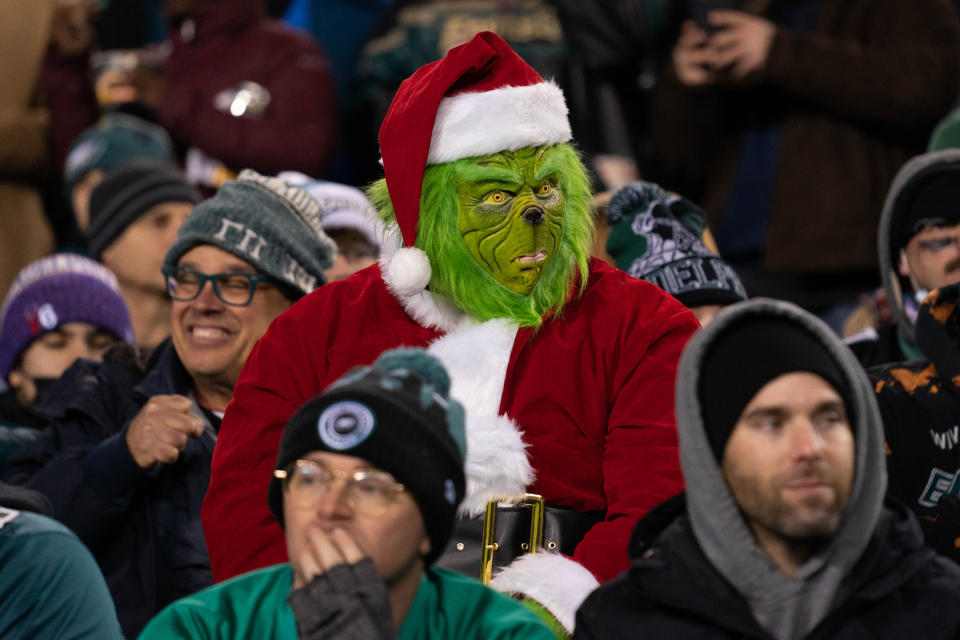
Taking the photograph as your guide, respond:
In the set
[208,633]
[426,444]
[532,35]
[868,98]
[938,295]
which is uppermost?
[532,35]

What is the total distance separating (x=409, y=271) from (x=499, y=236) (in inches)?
8.1

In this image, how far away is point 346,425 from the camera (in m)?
2.34

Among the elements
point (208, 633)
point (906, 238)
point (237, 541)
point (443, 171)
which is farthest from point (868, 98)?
point (208, 633)

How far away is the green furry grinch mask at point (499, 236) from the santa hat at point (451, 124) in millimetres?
34

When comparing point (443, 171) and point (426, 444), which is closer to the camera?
point (426, 444)

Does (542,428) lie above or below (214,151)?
below

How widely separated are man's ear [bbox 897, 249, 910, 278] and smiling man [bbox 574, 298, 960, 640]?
1.79 m

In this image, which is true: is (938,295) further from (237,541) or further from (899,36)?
(899,36)

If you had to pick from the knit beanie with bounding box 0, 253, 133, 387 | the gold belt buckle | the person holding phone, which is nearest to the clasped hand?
the person holding phone

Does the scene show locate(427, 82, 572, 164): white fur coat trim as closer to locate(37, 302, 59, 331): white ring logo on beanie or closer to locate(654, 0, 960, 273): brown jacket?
locate(37, 302, 59, 331): white ring logo on beanie

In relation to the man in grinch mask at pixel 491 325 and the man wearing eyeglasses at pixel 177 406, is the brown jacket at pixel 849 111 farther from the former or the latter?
the man in grinch mask at pixel 491 325

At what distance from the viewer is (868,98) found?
543 cm

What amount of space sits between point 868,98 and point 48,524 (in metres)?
3.50

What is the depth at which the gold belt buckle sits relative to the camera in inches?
121
